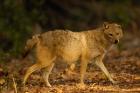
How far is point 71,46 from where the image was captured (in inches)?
481

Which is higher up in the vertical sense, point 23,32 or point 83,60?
point 23,32

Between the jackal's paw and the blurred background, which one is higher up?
the blurred background

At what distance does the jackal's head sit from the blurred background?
561cm

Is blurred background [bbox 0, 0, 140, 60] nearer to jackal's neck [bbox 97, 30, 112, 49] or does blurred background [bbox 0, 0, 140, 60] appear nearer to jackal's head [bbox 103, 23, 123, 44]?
jackal's neck [bbox 97, 30, 112, 49]

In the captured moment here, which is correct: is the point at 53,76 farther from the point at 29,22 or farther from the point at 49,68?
the point at 29,22

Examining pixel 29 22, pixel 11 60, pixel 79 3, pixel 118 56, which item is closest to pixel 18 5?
pixel 29 22

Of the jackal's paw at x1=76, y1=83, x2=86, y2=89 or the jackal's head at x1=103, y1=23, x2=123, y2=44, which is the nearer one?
the jackal's paw at x1=76, y1=83, x2=86, y2=89

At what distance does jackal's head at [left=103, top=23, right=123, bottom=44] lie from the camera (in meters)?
12.6

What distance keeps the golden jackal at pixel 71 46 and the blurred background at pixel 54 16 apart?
5446 millimetres

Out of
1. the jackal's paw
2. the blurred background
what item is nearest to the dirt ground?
the jackal's paw

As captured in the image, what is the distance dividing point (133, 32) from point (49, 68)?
46.4 feet

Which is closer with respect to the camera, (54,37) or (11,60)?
(54,37)

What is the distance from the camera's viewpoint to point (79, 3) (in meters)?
27.3

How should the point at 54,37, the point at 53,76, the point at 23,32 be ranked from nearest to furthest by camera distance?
the point at 54,37, the point at 53,76, the point at 23,32
